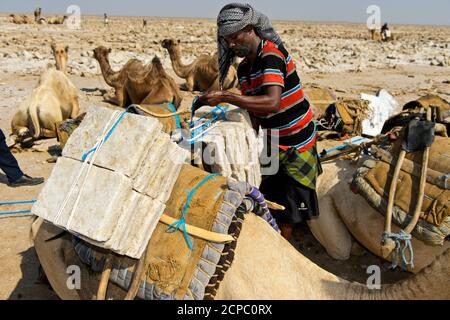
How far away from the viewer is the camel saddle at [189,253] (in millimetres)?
2203

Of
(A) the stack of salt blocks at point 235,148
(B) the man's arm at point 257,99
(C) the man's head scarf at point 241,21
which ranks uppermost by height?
(C) the man's head scarf at point 241,21

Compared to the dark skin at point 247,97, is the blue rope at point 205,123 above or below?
below

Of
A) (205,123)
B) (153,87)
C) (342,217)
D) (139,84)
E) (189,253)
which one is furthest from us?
(139,84)

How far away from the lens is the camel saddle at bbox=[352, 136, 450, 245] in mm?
2920

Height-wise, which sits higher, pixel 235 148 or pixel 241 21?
pixel 241 21

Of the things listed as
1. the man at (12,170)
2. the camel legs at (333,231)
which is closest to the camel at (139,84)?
the man at (12,170)

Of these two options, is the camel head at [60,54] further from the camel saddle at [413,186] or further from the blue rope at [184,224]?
the blue rope at [184,224]

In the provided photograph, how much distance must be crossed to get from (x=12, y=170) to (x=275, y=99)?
4.04 m

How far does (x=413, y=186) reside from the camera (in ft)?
10.3

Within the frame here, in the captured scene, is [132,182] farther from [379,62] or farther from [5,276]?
[379,62]

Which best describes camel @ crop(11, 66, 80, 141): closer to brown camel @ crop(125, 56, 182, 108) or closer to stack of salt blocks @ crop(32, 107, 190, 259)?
brown camel @ crop(125, 56, 182, 108)

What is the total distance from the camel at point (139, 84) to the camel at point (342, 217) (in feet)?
16.8

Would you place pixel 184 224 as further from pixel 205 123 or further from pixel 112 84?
pixel 112 84

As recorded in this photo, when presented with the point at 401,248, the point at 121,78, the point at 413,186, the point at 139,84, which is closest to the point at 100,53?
the point at 121,78
